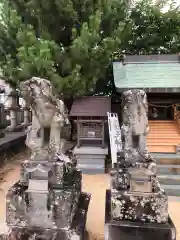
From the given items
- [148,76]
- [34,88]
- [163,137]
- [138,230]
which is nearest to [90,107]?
[148,76]

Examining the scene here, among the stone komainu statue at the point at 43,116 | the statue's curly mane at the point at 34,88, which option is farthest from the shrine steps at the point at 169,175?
the statue's curly mane at the point at 34,88

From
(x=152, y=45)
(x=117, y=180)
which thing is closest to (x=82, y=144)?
(x=117, y=180)

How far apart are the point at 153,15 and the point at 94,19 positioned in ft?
14.1

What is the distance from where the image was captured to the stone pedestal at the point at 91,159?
7.27 metres

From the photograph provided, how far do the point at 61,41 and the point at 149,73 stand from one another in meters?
3.50

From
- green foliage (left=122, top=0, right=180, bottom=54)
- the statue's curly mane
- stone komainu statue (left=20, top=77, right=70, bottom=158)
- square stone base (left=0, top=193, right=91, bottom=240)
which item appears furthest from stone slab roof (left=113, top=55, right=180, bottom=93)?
square stone base (left=0, top=193, right=91, bottom=240)

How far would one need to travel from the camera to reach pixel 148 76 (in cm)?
740

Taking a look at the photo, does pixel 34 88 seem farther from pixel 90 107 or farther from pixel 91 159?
pixel 91 159

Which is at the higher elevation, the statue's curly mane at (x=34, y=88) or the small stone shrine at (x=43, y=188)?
the statue's curly mane at (x=34, y=88)

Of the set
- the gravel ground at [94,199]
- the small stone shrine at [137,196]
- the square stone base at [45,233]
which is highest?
the small stone shrine at [137,196]

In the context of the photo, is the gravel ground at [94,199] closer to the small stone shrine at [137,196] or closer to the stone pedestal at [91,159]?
the stone pedestal at [91,159]

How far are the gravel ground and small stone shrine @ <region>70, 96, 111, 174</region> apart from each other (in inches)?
16.2

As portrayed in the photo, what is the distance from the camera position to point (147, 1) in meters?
9.91

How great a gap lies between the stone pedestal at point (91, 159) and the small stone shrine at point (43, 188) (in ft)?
14.4
